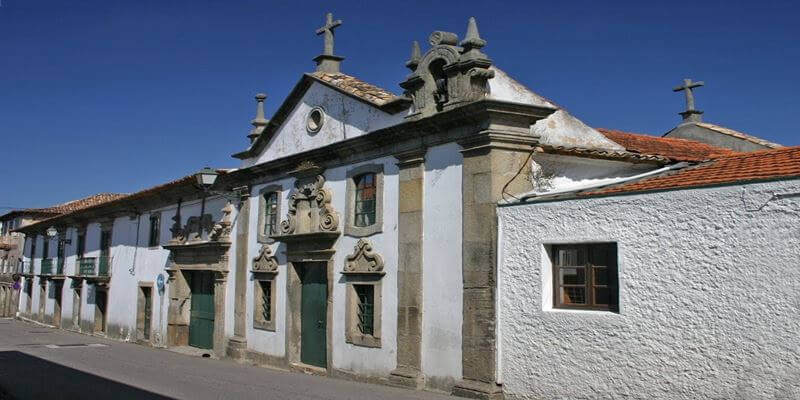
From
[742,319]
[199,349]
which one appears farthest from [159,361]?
[742,319]

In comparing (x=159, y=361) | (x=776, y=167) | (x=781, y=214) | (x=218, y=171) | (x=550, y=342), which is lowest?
(x=159, y=361)

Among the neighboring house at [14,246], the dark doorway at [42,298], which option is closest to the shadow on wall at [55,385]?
the dark doorway at [42,298]

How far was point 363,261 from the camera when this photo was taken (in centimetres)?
1237

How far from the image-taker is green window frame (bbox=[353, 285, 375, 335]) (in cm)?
1233

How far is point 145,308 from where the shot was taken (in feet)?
72.0

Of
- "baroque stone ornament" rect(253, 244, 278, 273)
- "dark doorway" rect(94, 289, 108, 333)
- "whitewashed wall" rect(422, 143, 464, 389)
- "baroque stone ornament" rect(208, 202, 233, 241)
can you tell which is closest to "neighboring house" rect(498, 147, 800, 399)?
"whitewashed wall" rect(422, 143, 464, 389)

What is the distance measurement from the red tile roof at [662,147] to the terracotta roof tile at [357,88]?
3.88 meters

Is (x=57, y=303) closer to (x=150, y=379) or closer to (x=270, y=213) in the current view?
(x=270, y=213)

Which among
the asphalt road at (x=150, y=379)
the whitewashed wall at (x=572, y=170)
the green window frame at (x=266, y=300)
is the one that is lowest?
the asphalt road at (x=150, y=379)

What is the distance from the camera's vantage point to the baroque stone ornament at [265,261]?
49.8 ft

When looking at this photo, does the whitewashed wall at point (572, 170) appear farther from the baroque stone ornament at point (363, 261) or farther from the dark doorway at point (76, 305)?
the dark doorway at point (76, 305)

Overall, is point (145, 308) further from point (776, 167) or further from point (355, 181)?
point (776, 167)

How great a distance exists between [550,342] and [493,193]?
2.14 metres

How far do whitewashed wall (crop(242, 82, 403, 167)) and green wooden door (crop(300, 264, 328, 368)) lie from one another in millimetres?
2475
